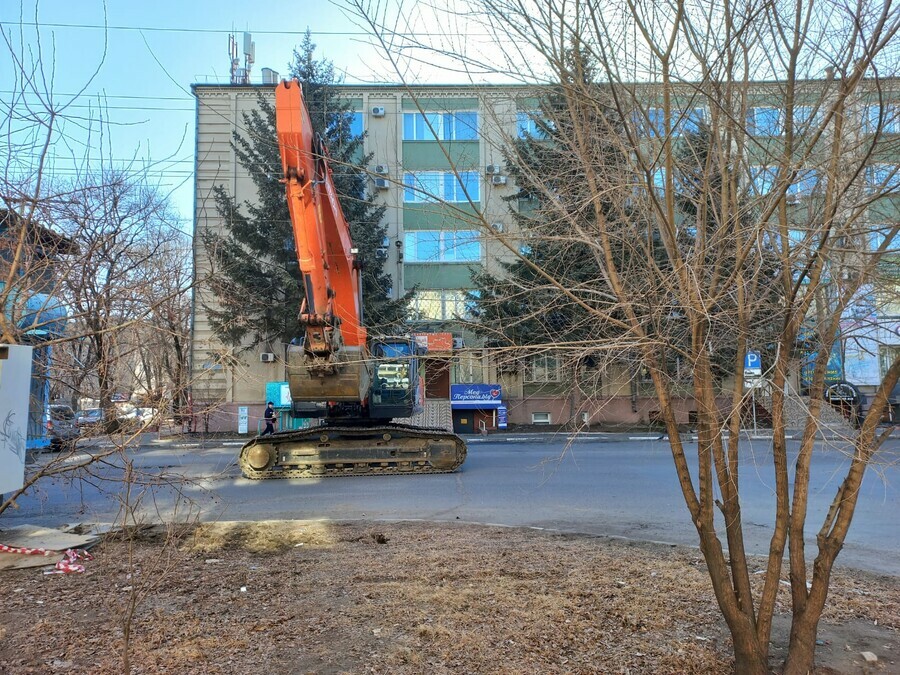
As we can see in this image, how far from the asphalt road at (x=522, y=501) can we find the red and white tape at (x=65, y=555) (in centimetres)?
47

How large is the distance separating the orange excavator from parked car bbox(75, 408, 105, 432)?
106 inches

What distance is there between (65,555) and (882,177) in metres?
7.11

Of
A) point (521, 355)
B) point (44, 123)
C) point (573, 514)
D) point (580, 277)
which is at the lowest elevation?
point (573, 514)

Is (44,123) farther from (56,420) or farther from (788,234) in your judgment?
(788,234)

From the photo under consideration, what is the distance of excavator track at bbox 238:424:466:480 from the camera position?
12656 millimetres

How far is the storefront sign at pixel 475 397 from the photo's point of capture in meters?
23.8

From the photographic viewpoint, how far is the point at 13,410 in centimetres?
474

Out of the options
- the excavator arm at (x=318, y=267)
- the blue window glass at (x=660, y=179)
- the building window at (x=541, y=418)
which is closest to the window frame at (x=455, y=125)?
the blue window glass at (x=660, y=179)

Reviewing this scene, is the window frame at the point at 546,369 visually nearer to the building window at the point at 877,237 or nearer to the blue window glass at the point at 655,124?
the blue window glass at the point at 655,124

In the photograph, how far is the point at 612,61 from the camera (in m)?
3.62

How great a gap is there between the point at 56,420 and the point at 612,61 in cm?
521

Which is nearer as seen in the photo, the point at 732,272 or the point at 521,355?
the point at 732,272

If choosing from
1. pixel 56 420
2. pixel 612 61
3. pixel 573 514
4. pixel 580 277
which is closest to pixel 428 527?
pixel 573 514

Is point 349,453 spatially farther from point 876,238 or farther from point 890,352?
point 876,238
